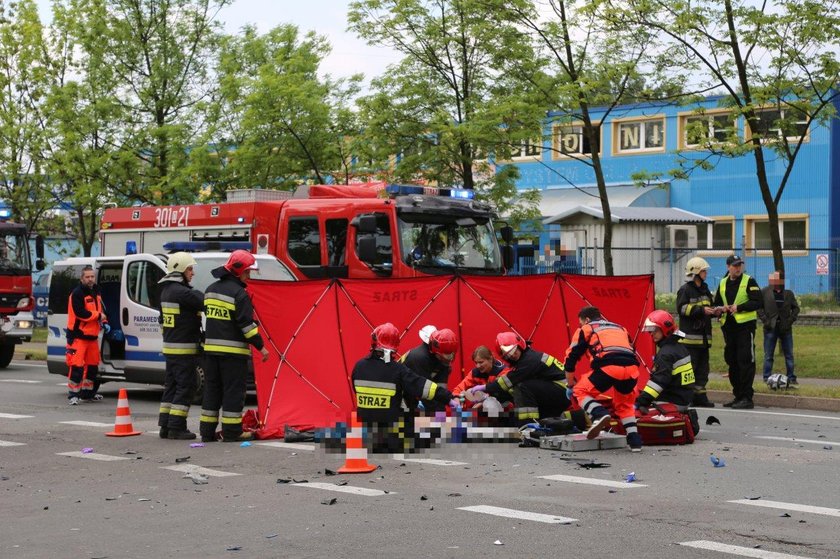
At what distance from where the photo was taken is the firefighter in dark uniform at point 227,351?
12.3m

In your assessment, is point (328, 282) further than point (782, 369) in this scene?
No

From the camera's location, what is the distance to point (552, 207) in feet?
134

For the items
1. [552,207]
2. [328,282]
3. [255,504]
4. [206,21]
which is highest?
[206,21]

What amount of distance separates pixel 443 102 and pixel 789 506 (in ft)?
57.2

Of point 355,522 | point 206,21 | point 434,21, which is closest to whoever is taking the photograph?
point 355,522

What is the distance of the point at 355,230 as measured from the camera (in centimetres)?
1844

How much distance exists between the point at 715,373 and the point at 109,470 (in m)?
13.0

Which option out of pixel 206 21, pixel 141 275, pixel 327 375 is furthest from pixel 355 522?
pixel 206 21

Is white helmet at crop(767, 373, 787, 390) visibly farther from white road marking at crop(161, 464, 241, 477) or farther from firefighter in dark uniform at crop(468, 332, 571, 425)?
white road marking at crop(161, 464, 241, 477)

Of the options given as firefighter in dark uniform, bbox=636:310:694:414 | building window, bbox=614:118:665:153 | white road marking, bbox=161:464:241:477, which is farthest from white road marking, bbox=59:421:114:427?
building window, bbox=614:118:665:153

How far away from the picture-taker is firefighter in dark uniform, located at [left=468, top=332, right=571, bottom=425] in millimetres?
12008

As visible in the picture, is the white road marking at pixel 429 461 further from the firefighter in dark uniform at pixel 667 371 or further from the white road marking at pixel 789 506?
the white road marking at pixel 789 506

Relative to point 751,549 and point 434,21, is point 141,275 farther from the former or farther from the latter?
point 751,549

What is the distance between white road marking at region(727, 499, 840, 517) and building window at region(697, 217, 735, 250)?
32064 mm
